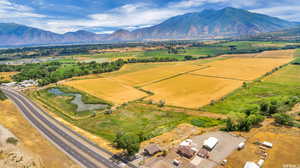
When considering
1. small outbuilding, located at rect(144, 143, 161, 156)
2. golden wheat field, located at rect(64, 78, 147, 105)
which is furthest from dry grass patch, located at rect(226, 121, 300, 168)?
golden wheat field, located at rect(64, 78, 147, 105)

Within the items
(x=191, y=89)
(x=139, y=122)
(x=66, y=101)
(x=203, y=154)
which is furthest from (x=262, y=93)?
(x=66, y=101)

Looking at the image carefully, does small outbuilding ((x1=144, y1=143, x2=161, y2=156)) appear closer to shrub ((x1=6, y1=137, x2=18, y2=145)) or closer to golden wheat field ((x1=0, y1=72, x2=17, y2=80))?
shrub ((x1=6, y1=137, x2=18, y2=145))

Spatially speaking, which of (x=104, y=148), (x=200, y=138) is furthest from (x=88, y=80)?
(x=200, y=138)

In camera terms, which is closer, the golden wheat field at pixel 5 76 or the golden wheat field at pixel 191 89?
the golden wheat field at pixel 191 89

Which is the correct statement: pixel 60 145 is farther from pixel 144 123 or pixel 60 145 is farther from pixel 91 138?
pixel 144 123

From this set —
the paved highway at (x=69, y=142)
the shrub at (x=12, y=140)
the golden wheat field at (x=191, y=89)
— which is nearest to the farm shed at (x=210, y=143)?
the paved highway at (x=69, y=142)

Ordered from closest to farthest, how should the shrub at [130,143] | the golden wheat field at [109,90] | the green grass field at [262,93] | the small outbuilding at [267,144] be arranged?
the shrub at [130,143] → the small outbuilding at [267,144] → the green grass field at [262,93] → the golden wheat field at [109,90]

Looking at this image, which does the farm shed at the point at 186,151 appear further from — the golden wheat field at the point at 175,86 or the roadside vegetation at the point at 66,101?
the roadside vegetation at the point at 66,101
